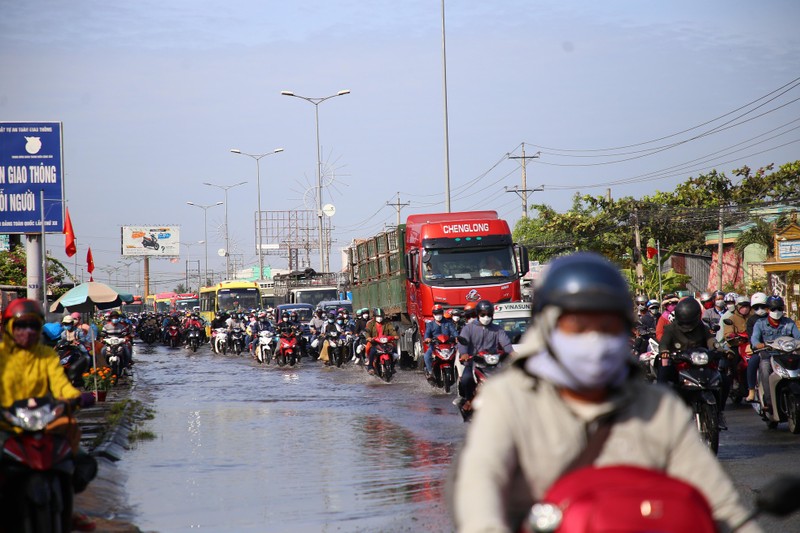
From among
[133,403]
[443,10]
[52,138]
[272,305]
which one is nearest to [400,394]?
[133,403]

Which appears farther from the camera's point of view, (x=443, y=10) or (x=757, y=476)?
(x=443, y=10)

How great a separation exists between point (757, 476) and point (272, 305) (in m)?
46.4

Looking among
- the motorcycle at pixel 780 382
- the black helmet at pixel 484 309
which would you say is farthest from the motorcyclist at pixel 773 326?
the black helmet at pixel 484 309

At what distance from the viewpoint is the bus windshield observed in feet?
175

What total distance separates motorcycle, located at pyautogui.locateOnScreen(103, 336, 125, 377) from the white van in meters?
9.30

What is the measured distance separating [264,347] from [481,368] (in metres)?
21.6

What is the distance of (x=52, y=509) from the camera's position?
5984 millimetres

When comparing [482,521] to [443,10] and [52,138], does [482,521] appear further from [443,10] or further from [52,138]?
[443,10]

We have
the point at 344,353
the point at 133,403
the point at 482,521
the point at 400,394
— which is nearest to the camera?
the point at 482,521

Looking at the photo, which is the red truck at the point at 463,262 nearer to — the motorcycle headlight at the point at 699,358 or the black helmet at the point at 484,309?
the black helmet at the point at 484,309

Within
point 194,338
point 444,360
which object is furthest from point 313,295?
point 444,360

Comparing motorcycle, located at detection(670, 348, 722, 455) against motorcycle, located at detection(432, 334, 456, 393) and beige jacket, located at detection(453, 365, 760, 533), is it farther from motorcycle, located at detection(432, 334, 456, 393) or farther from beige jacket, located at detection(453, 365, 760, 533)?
motorcycle, located at detection(432, 334, 456, 393)

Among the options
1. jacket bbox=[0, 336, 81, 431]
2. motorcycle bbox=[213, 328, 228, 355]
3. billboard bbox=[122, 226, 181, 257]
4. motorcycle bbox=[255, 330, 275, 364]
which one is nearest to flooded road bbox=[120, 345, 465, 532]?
jacket bbox=[0, 336, 81, 431]

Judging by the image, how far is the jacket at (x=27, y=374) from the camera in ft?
22.0
